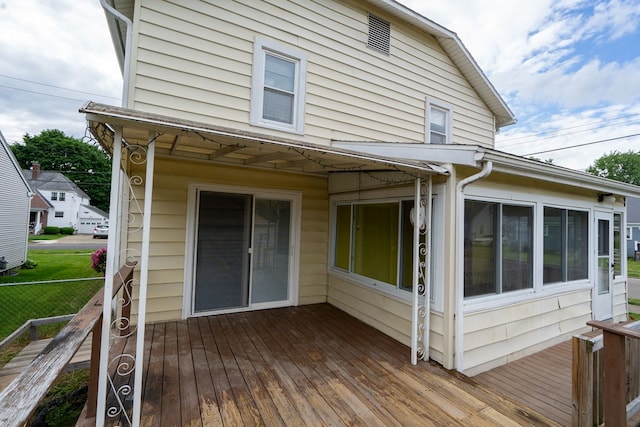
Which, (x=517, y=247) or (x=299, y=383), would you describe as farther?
(x=517, y=247)

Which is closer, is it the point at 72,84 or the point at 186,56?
the point at 186,56

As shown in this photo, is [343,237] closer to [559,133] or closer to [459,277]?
[459,277]

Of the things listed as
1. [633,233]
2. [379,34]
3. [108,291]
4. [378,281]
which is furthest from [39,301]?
[633,233]

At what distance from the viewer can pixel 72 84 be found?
23.1 meters

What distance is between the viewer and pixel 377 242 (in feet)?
14.6

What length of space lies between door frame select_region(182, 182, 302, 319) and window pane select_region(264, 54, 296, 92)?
1736 mm

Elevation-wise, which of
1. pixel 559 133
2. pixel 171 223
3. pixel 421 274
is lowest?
pixel 421 274

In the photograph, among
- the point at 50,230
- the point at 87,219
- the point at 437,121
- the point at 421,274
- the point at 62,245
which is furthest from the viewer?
the point at 87,219

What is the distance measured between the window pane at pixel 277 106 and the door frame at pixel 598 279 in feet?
18.5

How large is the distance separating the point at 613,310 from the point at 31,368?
8022 millimetres

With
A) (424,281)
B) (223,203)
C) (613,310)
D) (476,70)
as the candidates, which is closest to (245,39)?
(223,203)

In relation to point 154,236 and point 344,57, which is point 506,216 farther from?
point 154,236

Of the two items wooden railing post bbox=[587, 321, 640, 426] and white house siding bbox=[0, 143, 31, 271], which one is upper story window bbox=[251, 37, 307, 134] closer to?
wooden railing post bbox=[587, 321, 640, 426]

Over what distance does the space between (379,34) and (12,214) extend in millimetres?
15601
